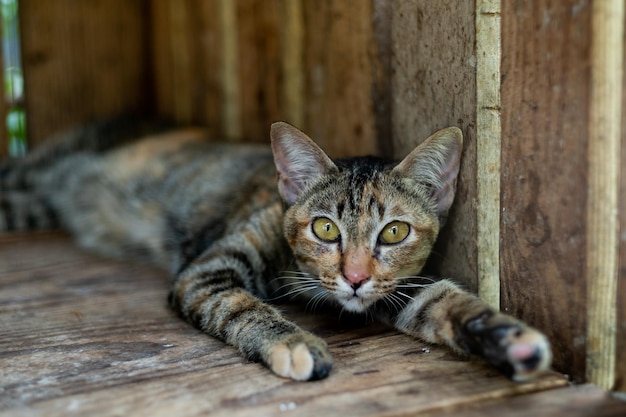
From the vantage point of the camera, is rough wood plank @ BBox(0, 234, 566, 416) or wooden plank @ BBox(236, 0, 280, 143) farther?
wooden plank @ BBox(236, 0, 280, 143)

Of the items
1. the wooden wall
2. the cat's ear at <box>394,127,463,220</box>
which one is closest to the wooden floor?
the wooden wall

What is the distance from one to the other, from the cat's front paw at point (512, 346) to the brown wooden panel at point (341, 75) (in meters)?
1.21

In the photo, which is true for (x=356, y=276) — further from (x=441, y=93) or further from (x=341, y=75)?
(x=341, y=75)

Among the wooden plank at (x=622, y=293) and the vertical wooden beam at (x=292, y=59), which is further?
the vertical wooden beam at (x=292, y=59)

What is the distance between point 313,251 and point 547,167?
85 cm

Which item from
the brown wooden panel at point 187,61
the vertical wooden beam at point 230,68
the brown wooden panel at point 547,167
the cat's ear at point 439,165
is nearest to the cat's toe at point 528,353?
the brown wooden panel at point 547,167

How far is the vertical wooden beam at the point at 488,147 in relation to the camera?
7.88ft

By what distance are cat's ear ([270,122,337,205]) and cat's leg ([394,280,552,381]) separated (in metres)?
0.58

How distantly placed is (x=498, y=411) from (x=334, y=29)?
1887 mm

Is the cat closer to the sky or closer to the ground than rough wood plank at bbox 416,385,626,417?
closer to the sky

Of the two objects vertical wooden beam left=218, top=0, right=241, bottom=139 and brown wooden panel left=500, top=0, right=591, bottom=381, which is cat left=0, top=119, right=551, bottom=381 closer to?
brown wooden panel left=500, top=0, right=591, bottom=381

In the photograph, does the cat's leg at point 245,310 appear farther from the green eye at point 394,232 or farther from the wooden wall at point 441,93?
the wooden wall at point 441,93

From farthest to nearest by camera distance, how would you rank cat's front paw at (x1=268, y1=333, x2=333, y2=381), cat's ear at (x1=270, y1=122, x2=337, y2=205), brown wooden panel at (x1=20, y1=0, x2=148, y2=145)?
brown wooden panel at (x1=20, y1=0, x2=148, y2=145)
cat's ear at (x1=270, y1=122, x2=337, y2=205)
cat's front paw at (x1=268, y1=333, x2=333, y2=381)

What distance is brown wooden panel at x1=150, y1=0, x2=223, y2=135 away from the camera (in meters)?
4.32
